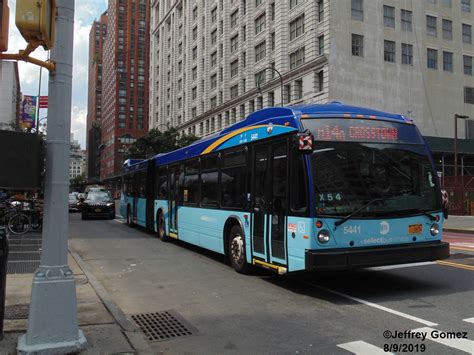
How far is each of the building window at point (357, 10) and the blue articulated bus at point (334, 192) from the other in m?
41.1

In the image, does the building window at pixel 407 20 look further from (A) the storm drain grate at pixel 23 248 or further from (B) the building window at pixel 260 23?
(A) the storm drain grate at pixel 23 248

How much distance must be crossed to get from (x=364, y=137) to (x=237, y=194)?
3.19 metres

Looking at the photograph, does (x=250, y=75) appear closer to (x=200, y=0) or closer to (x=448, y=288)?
(x=200, y=0)

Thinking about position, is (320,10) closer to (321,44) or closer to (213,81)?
(321,44)

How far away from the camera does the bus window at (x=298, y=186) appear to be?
7.21 metres

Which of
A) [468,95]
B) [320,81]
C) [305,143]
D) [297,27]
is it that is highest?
[297,27]

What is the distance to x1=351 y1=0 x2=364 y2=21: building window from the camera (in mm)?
46031

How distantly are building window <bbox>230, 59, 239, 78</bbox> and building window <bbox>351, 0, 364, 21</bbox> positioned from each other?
2082 centimetres

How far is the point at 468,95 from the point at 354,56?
686 inches

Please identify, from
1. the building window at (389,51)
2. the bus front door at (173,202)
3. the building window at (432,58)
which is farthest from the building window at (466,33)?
the bus front door at (173,202)

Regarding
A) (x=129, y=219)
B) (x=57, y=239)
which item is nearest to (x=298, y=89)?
(x=129, y=219)

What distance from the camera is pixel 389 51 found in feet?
159

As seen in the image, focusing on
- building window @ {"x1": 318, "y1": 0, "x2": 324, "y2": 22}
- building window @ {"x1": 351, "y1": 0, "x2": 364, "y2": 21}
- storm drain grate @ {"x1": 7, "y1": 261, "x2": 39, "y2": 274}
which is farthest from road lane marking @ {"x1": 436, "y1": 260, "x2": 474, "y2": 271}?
building window @ {"x1": 351, "y1": 0, "x2": 364, "y2": 21}

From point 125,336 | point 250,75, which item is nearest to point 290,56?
point 250,75
